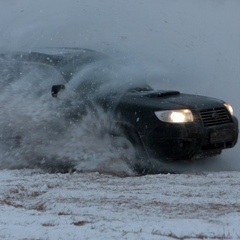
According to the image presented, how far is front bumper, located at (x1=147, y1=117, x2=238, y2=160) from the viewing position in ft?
20.7

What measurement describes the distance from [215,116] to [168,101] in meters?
0.58

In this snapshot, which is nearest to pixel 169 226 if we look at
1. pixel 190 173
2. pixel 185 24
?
pixel 190 173

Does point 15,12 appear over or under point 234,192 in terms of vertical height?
over

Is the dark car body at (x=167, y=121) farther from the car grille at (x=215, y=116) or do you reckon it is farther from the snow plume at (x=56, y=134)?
the snow plume at (x=56, y=134)

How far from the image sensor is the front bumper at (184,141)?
6297mm

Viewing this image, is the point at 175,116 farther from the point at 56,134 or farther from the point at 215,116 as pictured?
the point at 56,134

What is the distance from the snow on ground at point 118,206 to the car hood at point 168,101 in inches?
31.0

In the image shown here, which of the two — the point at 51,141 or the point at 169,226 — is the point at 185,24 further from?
the point at 169,226

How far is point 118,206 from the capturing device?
4.74 metres

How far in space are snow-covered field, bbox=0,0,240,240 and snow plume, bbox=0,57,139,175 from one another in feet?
0.05

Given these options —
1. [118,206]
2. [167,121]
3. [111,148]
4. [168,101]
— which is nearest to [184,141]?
[167,121]

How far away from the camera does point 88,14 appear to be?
1080 cm

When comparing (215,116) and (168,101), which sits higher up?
(168,101)

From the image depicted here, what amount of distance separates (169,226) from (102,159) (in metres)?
2.75
